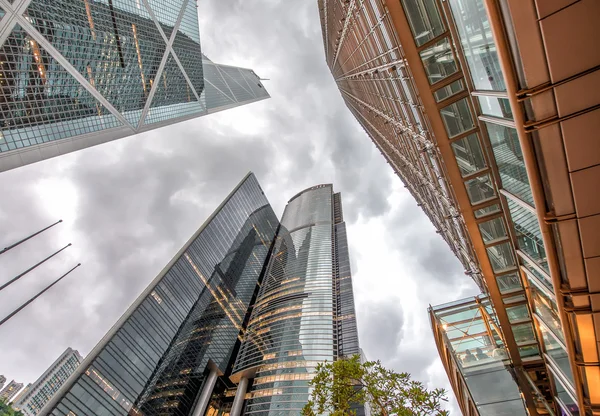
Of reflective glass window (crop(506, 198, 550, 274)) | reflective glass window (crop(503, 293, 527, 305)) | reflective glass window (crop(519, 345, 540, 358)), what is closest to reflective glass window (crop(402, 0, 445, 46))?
reflective glass window (crop(506, 198, 550, 274))

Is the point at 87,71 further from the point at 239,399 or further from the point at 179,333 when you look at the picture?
the point at 239,399

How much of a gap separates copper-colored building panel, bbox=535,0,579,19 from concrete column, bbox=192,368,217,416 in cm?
10119

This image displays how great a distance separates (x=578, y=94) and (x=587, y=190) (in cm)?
153

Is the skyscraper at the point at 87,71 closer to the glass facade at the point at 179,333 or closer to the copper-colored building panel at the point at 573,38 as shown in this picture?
the glass facade at the point at 179,333

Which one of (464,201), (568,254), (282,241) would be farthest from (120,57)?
(282,241)

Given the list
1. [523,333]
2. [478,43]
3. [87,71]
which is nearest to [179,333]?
[87,71]

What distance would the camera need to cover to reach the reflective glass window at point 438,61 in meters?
9.61

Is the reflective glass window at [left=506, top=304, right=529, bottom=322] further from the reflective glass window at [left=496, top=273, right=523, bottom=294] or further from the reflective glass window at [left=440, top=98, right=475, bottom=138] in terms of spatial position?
the reflective glass window at [left=440, top=98, right=475, bottom=138]

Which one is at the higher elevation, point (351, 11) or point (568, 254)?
point (351, 11)

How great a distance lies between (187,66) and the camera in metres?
81.1

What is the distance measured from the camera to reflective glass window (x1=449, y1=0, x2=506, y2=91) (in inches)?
244

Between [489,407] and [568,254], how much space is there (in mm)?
12527

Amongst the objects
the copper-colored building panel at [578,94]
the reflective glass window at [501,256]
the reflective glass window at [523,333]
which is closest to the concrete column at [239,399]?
the reflective glass window at [523,333]

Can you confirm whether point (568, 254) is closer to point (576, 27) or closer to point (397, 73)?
point (576, 27)
